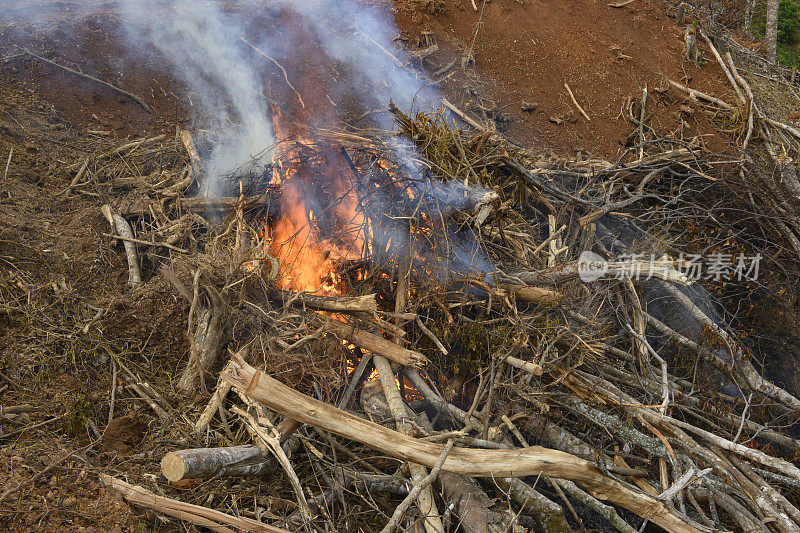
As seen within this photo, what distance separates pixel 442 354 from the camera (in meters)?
4.56

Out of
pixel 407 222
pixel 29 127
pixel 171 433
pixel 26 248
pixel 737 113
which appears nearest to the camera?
pixel 171 433

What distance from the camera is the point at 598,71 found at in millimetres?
7641

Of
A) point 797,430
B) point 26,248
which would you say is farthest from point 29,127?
point 797,430

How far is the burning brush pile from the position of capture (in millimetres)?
3371

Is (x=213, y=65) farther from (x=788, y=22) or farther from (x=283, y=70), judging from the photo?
(x=788, y=22)

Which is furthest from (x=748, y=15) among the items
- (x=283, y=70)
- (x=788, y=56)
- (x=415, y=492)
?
(x=415, y=492)

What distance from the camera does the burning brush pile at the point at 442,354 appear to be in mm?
3371

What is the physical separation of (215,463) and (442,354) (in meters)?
2.06

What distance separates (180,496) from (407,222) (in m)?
2.95

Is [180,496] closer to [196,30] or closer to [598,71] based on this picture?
[196,30]

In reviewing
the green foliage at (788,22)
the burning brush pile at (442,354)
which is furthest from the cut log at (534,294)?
the green foliage at (788,22)

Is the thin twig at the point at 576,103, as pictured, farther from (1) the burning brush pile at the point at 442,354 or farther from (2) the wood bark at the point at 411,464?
(2) the wood bark at the point at 411,464

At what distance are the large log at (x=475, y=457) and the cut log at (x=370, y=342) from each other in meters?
0.92

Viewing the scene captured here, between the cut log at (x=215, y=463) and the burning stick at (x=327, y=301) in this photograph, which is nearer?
the cut log at (x=215, y=463)
